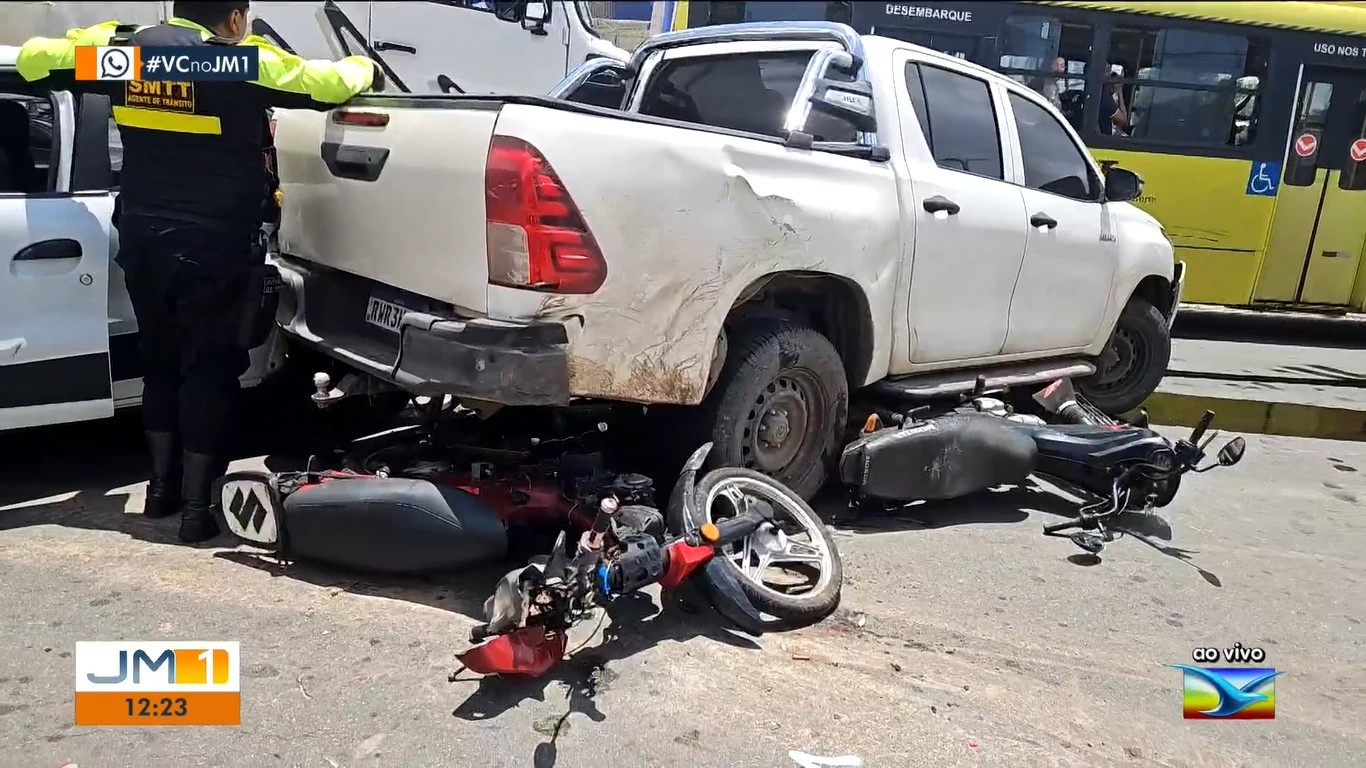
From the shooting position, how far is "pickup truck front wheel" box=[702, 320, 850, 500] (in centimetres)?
370

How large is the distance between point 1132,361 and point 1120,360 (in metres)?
0.07

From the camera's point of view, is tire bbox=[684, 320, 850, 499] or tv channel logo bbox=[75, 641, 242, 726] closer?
tv channel logo bbox=[75, 641, 242, 726]

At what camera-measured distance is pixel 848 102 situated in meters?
3.92

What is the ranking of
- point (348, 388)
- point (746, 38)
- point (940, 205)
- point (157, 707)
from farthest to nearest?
point (746, 38) < point (940, 205) < point (348, 388) < point (157, 707)

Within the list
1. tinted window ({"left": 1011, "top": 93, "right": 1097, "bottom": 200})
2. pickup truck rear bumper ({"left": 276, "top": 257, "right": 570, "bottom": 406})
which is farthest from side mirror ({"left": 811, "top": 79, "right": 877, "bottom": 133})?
pickup truck rear bumper ({"left": 276, "top": 257, "right": 570, "bottom": 406})

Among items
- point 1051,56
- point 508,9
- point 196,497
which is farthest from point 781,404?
point 1051,56

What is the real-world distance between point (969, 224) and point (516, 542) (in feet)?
7.96

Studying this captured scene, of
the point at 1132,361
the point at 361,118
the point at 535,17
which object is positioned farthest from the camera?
the point at 535,17

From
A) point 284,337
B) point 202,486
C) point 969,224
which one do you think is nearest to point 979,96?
point 969,224

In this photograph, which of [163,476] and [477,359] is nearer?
[477,359]

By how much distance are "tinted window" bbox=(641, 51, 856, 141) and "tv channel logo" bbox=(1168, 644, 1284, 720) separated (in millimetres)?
2356

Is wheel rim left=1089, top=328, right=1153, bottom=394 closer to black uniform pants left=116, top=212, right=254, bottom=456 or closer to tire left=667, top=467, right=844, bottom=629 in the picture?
tire left=667, top=467, right=844, bottom=629

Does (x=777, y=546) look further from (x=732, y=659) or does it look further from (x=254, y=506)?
(x=254, y=506)

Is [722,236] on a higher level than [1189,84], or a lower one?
lower
